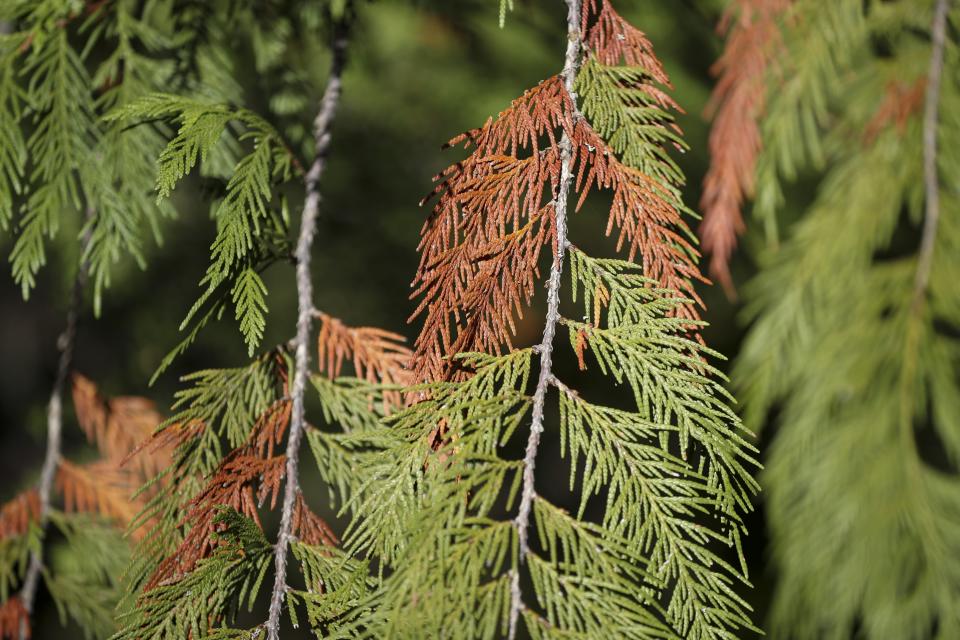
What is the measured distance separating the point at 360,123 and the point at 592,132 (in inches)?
68.4

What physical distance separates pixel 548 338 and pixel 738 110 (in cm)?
70

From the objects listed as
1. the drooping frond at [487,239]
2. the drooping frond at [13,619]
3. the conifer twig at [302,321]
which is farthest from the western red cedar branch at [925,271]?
the drooping frond at [13,619]

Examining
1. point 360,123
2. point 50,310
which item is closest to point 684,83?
point 360,123

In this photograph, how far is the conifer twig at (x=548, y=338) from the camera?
54cm

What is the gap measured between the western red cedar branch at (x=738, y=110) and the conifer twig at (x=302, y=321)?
55cm

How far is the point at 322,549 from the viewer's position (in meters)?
0.68

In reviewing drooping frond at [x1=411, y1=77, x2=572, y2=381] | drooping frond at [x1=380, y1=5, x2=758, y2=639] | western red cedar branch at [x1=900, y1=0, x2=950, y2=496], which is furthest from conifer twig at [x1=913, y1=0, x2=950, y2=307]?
drooping frond at [x1=411, y1=77, x2=572, y2=381]

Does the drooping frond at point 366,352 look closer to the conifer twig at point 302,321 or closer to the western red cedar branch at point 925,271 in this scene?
the conifer twig at point 302,321

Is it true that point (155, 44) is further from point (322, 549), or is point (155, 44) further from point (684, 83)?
point (684, 83)

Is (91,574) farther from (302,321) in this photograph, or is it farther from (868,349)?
(868,349)

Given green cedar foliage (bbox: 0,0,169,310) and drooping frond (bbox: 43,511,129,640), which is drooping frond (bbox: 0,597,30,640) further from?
green cedar foliage (bbox: 0,0,169,310)

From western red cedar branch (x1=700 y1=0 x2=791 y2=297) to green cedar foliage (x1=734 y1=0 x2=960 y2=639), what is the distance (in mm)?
36

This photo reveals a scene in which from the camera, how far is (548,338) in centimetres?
59

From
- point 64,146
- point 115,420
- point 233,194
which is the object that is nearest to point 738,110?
point 233,194
